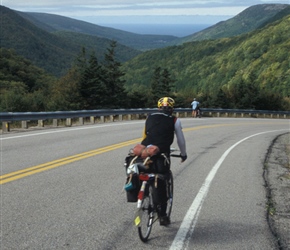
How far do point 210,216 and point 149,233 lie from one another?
153cm

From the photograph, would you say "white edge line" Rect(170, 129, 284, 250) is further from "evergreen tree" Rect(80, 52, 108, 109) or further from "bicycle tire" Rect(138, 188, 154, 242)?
"evergreen tree" Rect(80, 52, 108, 109)

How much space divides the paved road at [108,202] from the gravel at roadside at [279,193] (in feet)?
0.47

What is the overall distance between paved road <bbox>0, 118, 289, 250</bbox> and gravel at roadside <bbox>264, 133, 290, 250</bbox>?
14 cm

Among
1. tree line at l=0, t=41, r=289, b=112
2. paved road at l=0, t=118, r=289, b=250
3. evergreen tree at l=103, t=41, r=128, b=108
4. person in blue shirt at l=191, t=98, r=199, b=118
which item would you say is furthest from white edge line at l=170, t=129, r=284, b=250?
evergreen tree at l=103, t=41, r=128, b=108

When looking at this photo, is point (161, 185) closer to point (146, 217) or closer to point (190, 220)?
point (146, 217)

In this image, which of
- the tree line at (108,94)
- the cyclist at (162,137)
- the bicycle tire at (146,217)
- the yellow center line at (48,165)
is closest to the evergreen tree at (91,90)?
the tree line at (108,94)

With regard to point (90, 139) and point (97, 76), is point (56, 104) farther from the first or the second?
point (90, 139)

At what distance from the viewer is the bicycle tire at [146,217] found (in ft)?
17.6

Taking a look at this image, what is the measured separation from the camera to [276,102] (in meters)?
85.2

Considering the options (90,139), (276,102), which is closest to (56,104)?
(90,139)

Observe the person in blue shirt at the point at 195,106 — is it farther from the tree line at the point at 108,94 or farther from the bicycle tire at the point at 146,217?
the bicycle tire at the point at 146,217

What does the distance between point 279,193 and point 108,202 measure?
3.40 metres

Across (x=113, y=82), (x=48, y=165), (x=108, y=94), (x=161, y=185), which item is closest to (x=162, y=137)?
(x=161, y=185)

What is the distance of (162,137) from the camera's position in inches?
226
